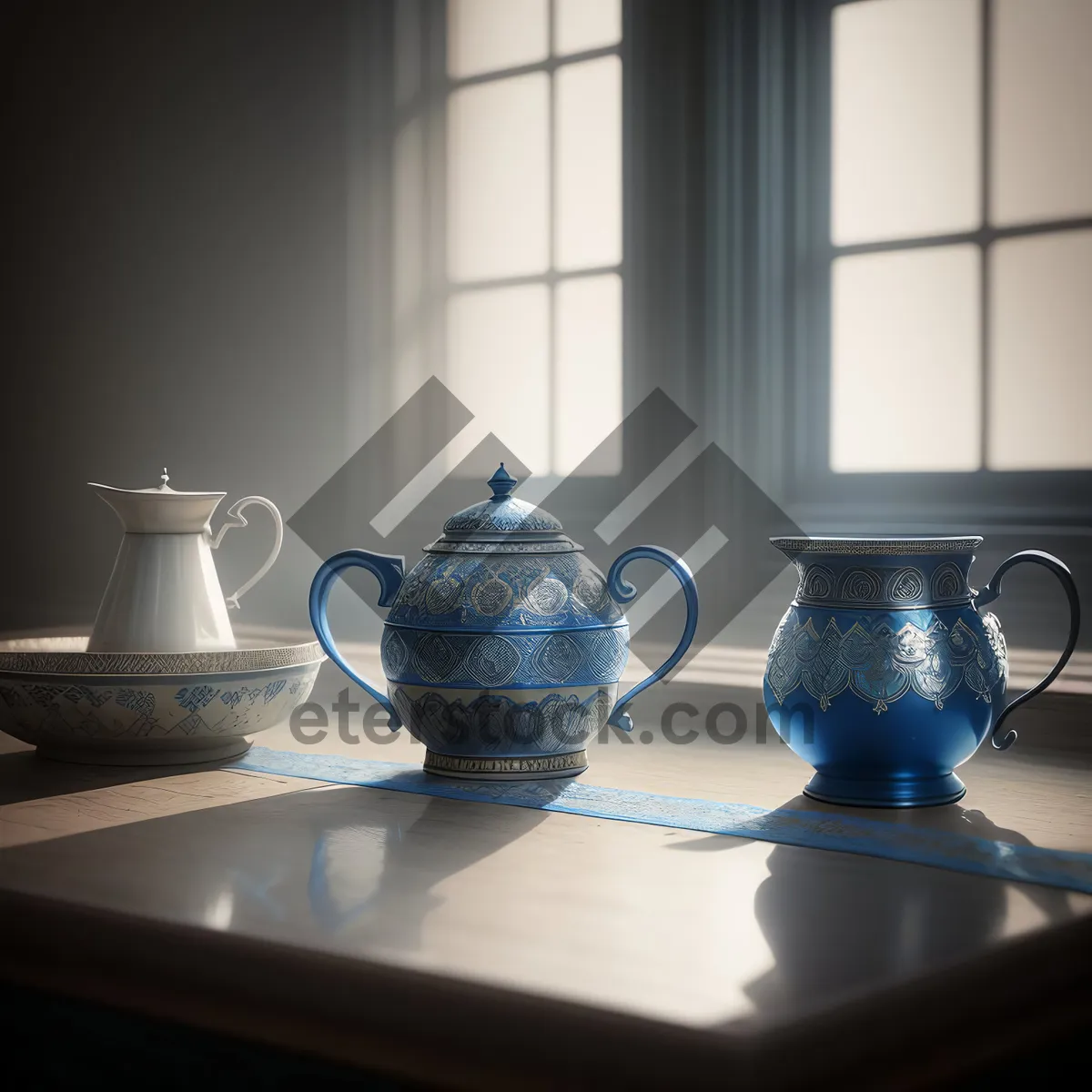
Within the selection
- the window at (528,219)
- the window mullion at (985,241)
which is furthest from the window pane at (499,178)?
the window mullion at (985,241)

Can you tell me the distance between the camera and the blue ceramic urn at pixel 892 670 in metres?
0.73

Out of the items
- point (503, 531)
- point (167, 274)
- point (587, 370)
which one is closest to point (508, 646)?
point (503, 531)

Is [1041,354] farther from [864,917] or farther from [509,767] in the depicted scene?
[864,917]

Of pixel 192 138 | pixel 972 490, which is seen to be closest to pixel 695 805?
pixel 972 490

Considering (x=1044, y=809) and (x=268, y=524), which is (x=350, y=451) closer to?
(x=268, y=524)

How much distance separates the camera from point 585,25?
5.09 ft

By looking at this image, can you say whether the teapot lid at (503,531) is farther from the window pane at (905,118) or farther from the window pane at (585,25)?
the window pane at (585,25)

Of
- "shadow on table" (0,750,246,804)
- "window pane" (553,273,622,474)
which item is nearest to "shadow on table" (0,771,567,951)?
"shadow on table" (0,750,246,804)

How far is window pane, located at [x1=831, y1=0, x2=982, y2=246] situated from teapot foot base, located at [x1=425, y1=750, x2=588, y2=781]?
82cm

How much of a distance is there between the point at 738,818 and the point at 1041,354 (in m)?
0.78

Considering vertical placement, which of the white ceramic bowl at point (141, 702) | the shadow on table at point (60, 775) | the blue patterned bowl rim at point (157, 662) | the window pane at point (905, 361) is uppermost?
the window pane at point (905, 361)

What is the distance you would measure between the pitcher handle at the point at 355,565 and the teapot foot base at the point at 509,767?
0.16ft

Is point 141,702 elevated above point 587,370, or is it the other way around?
point 587,370

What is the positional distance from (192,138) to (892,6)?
1.08 meters
